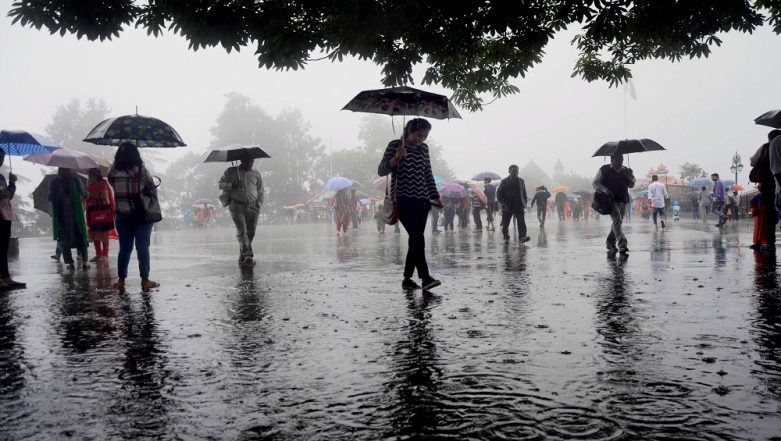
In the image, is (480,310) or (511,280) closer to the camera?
(480,310)

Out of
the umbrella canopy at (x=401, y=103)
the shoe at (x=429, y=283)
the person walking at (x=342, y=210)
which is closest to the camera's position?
the shoe at (x=429, y=283)

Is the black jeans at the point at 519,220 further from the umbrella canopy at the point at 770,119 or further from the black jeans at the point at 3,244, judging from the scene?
the black jeans at the point at 3,244

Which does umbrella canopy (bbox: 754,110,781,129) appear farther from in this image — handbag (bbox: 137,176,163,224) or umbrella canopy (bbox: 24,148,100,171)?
umbrella canopy (bbox: 24,148,100,171)

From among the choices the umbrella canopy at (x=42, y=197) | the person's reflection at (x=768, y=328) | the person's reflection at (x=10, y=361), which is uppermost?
the umbrella canopy at (x=42, y=197)

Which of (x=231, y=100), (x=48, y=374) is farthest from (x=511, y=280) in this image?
(x=231, y=100)

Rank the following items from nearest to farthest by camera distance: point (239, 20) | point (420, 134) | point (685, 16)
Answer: point (420, 134), point (239, 20), point (685, 16)

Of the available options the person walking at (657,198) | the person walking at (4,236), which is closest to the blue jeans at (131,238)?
the person walking at (4,236)

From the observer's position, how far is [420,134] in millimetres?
7184

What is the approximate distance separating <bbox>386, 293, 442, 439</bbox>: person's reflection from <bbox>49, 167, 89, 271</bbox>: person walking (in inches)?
330

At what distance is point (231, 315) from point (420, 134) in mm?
2863

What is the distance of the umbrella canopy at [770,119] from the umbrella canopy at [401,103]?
5296 millimetres

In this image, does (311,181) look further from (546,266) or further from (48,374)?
(48,374)

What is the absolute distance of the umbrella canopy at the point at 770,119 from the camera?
9.92 meters

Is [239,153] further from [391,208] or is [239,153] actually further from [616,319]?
[616,319]
